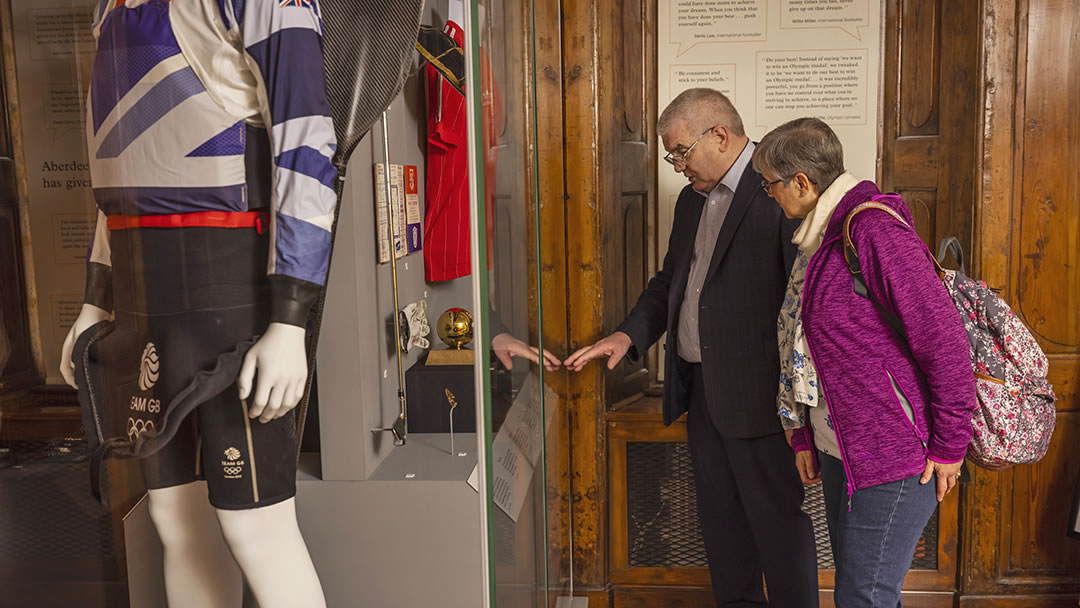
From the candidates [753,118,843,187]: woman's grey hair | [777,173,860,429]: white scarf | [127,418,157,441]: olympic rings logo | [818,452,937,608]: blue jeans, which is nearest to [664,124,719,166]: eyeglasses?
[753,118,843,187]: woman's grey hair

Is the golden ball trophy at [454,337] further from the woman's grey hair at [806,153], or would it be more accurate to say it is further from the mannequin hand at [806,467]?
the mannequin hand at [806,467]

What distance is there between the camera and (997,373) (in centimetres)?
181

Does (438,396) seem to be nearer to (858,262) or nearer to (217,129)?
Answer: (217,129)

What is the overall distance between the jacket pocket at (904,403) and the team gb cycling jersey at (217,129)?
4.87 ft

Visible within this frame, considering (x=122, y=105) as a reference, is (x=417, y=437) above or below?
below

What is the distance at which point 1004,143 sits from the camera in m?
2.87

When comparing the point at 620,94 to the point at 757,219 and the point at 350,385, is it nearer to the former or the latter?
the point at 757,219

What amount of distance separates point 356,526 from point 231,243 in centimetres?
25

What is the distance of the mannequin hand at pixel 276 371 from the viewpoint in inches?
21.6

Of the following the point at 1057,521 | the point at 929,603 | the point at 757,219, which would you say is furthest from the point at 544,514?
the point at 1057,521

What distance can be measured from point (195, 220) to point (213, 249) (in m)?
0.02

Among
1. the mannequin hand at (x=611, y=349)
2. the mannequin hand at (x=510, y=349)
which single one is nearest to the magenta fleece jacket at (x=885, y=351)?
the mannequin hand at (x=510, y=349)

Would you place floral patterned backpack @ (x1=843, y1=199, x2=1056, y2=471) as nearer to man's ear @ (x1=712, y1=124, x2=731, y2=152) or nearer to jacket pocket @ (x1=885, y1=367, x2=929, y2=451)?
jacket pocket @ (x1=885, y1=367, x2=929, y2=451)

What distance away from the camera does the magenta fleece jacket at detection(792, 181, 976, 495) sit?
170 cm
